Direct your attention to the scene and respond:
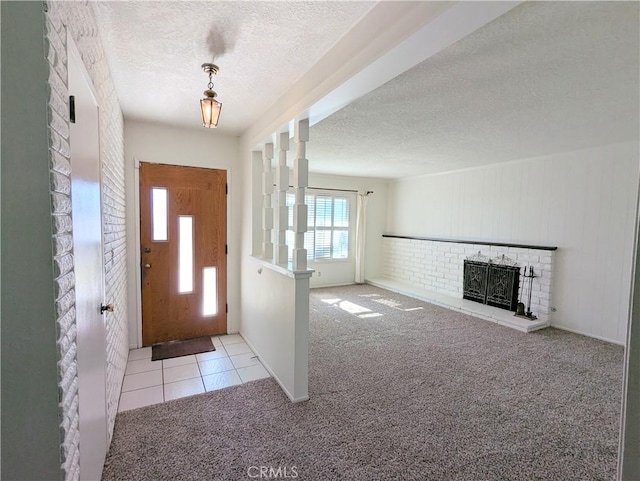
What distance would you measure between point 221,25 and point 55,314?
5.11 feet

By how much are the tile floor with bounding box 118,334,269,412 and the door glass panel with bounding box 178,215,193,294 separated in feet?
2.58

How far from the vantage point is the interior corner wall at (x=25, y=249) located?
0.82 meters

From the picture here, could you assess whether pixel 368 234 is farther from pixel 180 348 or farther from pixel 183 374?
pixel 183 374

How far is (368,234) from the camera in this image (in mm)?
7207

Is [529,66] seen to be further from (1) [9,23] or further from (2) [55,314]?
(2) [55,314]

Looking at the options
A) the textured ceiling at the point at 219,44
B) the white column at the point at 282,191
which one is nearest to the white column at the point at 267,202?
the white column at the point at 282,191

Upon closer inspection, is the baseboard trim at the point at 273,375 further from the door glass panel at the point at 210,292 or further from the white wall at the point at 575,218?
the white wall at the point at 575,218

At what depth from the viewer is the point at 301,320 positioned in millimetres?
2449

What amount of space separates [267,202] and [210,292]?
141 centimetres

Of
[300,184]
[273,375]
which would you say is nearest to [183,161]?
[300,184]

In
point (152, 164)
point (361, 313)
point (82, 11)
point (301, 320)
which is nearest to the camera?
point (82, 11)

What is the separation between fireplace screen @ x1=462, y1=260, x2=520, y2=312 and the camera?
472cm

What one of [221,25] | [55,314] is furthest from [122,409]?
[221,25]

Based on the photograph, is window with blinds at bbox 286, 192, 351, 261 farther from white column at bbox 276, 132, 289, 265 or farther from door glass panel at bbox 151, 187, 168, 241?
white column at bbox 276, 132, 289, 265
